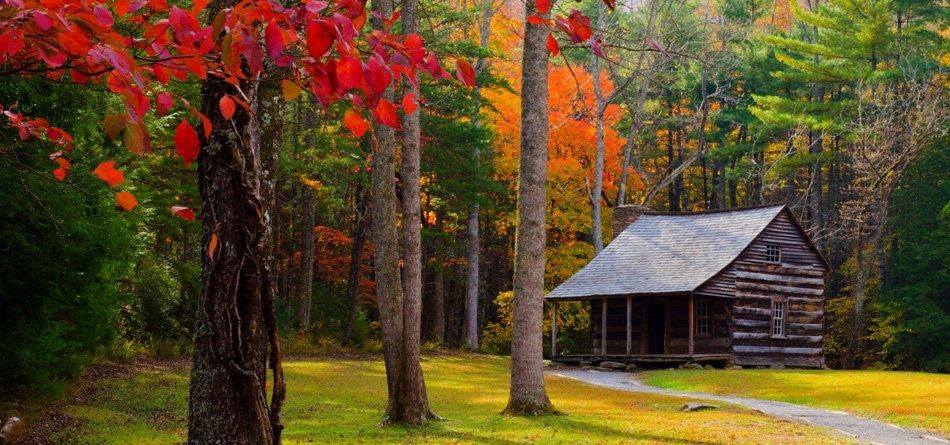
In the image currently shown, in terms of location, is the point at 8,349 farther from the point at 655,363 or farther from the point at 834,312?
the point at 834,312

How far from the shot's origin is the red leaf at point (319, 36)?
3090 millimetres

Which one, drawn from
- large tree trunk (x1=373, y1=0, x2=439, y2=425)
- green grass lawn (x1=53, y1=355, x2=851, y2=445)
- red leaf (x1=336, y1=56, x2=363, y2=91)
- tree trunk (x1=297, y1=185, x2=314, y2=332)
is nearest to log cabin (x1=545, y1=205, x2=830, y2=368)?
tree trunk (x1=297, y1=185, x2=314, y2=332)

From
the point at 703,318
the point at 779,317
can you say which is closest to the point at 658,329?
the point at 703,318

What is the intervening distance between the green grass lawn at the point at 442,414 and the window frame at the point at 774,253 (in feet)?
43.0

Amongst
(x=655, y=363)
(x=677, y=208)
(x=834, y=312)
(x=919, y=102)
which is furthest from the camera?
(x=677, y=208)

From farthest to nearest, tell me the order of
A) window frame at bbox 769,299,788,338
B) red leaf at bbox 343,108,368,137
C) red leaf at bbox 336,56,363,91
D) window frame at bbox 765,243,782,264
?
window frame at bbox 765,243,782,264, window frame at bbox 769,299,788,338, red leaf at bbox 343,108,368,137, red leaf at bbox 336,56,363,91

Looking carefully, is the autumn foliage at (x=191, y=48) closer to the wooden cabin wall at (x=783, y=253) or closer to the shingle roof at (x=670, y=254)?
the shingle roof at (x=670, y=254)

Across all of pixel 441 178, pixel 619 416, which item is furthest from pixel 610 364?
pixel 619 416

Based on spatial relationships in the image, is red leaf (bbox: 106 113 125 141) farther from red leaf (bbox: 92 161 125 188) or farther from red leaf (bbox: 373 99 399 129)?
red leaf (bbox: 373 99 399 129)

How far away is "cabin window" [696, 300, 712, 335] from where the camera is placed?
Result: 33812 millimetres

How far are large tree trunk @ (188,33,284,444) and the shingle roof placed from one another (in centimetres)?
2622

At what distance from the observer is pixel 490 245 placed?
1970 inches

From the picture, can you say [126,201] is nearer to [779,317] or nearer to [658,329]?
[779,317]

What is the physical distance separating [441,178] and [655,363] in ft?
37.8
